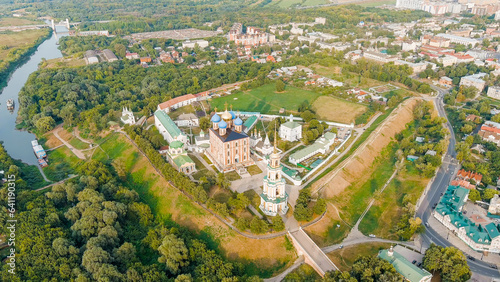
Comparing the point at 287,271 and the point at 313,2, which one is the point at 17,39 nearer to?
the point at 287,271

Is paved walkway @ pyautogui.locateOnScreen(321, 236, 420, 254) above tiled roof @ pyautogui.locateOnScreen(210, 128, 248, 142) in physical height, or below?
below

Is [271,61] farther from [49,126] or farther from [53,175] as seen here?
[53,175]

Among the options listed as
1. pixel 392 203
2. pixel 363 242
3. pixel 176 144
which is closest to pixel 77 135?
pixel 176 144

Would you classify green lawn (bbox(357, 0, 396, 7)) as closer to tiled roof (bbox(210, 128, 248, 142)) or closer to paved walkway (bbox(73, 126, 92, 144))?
tiled roof (bbox(210, 128, 248, 142))

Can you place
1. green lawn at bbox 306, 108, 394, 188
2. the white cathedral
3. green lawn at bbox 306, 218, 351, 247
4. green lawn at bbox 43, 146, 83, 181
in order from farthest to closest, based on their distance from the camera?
green lawn at bbox 43, 146, 83, 181 → green lawn at bbox 306, 108, 394, 188 → the white cathedral → green lawn at bbox 306, 218, 351, 247

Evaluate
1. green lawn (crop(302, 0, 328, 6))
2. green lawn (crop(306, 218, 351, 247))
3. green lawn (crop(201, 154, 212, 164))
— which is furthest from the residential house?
green lawn (crop(302, 0, 328, 6))

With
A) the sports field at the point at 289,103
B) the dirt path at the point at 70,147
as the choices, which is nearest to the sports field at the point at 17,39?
the dirt path at the point at 70,147
